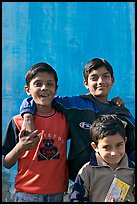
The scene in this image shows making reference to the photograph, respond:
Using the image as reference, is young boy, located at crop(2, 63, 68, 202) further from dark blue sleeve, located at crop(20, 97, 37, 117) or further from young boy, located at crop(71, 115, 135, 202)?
young boy, located at crop(71, 115, 135, 202)

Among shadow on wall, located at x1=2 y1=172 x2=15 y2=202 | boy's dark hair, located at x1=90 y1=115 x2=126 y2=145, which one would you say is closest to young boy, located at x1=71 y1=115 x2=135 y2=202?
boy's dark hair, located at x1=90 y1=115 x2=126 y2=145

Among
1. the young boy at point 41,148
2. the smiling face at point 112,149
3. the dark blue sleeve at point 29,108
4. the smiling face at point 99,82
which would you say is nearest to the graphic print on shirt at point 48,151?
the young boy at point 41,148

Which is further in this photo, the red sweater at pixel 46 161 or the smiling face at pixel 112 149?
the red sweater at pixel 46 161

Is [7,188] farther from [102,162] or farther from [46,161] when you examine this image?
[102,162]

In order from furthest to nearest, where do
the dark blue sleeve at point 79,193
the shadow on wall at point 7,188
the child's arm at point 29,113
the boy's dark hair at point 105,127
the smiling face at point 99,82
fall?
→ the shadow on wall at point 7,188 → the smiling face at point 99,82 → the child's arm at point 29,113 → the boy's dark hair at point 105,127 → the dark blue sleeve at point 79,193

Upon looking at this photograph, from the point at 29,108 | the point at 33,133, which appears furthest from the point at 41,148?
the point at 29,108

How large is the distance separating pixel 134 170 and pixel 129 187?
11 cm

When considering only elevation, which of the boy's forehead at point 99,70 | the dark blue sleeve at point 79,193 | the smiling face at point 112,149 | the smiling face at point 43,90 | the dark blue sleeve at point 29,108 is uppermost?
the boy's forehead at point 99,70

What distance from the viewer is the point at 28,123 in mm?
2490

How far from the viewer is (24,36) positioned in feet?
11.7

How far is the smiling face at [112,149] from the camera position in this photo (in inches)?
91.8

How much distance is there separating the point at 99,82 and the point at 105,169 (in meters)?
0.59

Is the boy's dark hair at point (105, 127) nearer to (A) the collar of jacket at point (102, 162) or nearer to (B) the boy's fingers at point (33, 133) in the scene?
(A) the collar of jacket at point (102, 162)

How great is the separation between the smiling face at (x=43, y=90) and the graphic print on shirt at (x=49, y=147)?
19cm
